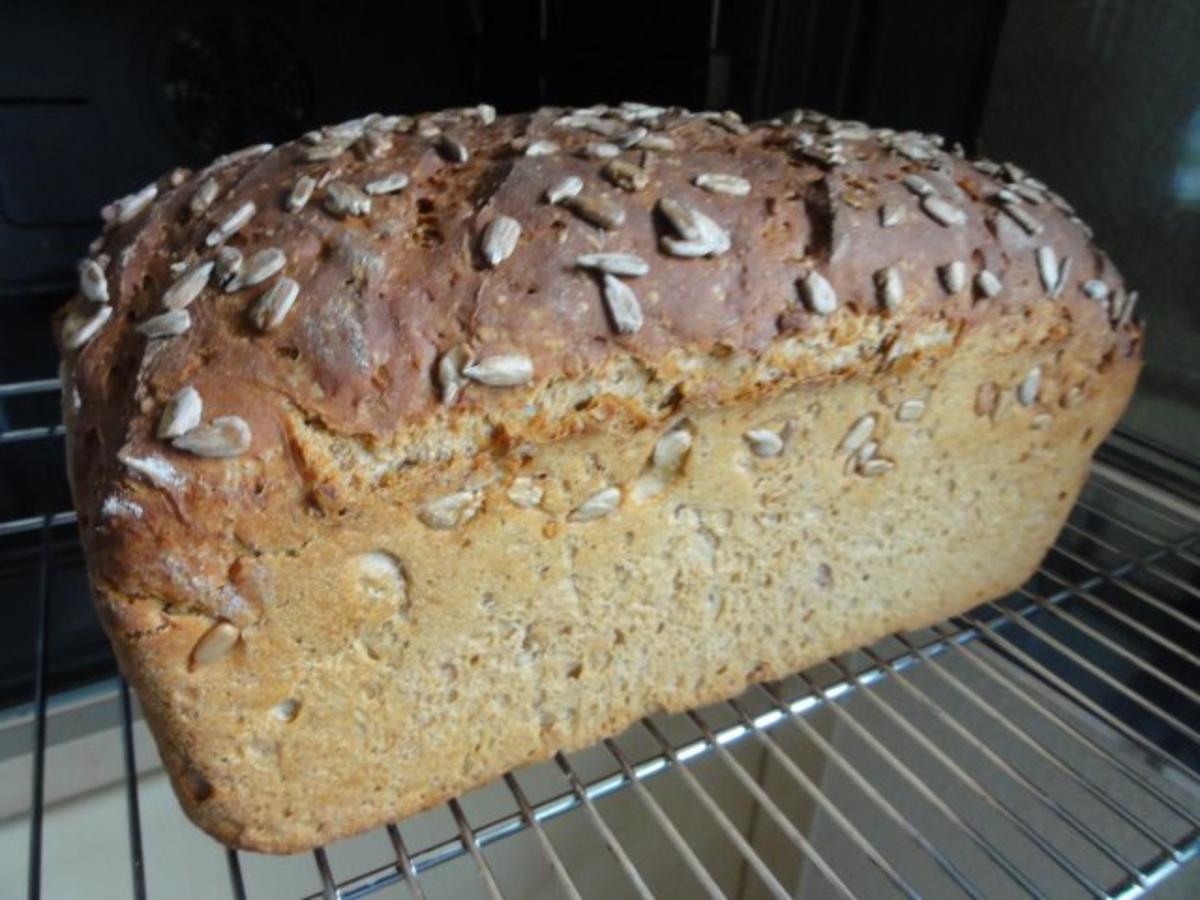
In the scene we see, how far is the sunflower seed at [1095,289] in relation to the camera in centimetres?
98

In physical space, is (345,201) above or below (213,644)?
above

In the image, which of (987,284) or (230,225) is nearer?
(230,225)

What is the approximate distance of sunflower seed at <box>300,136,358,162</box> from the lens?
822 millimetres

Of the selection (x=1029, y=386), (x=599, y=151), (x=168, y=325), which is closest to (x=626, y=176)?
(x=599, y=151)

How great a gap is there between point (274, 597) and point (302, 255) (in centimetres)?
26

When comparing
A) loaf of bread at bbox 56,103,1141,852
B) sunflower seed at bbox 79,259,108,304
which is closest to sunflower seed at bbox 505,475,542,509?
loaf of bread at bbox 56,103,1141,852

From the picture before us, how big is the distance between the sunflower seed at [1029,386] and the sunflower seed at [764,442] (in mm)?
297

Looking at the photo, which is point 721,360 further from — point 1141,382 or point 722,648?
point 1141,382

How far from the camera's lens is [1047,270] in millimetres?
937

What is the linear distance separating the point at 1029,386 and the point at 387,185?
663 mm

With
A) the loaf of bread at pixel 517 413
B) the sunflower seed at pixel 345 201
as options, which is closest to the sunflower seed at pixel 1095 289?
the loaf of bread at pixel 517 413

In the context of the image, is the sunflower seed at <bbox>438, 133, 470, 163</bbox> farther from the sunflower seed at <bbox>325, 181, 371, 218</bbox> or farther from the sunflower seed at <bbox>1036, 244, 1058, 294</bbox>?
the sunflower seed at <bbox>1036, 244, 1058, 294</bbox>

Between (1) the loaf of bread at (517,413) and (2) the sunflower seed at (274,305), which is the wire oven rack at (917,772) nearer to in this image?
(1) the loaf of bread at (517,413)

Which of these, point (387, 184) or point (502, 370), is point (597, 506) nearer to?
point (502, 370)
